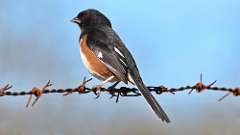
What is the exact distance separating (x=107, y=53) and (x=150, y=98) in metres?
1.22

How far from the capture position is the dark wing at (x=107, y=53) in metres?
7.18

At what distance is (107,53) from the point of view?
7457 mm

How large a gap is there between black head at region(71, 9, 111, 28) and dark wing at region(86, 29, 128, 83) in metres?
0.38

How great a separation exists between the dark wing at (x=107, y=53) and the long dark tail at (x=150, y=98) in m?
0.15

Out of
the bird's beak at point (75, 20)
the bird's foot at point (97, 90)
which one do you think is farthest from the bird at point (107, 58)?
the bird's beak at point (75, 20)

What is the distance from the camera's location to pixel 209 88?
17.7 ft

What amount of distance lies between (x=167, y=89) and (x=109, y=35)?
226 centimetres

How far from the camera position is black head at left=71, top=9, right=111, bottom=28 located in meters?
8.30

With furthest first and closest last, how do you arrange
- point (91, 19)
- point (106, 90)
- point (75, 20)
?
point (75, 20) < point (91, 19) < point (106, 90)

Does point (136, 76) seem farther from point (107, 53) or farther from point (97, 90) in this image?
point (97, 90)

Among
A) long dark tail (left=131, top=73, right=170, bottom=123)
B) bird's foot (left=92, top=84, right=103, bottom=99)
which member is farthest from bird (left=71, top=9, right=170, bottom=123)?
bird's foot (left=92, top=84, right=103, bottom=99)

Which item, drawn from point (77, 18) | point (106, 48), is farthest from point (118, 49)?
point (77, 18)

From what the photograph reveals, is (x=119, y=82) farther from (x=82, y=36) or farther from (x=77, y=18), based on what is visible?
(x=77, y=18)

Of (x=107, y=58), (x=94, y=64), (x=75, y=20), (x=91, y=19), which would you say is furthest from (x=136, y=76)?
(x=75, y=20)
